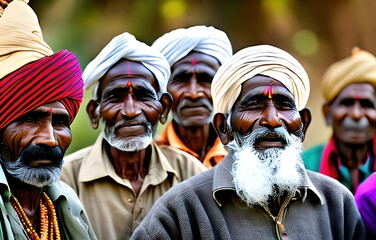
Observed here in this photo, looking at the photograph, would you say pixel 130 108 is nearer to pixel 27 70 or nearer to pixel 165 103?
pixel 165 103

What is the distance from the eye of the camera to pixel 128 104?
5.89 meters

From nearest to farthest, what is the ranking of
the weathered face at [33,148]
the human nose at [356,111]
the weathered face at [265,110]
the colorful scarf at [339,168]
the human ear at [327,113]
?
the weathered face at [33,148]
the weathered face at [265,110]
the colorful scarf at [339,168]
the human nose at [356,111]
the human ear at [327,113]

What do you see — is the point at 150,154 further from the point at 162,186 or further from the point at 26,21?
the point at 26,21

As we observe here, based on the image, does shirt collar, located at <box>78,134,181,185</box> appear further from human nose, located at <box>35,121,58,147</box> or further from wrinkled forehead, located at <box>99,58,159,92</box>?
human nose, located at <box>35,121,58,147</box>

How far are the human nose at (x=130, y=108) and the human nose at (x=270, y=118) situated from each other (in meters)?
1.09

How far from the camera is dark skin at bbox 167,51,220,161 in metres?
6.58

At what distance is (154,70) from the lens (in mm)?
6012

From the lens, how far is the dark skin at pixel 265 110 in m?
5.08

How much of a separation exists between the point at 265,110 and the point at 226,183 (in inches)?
18.2

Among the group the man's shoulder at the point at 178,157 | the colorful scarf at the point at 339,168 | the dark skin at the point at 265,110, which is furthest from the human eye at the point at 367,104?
the dark skin at the point at 265,110

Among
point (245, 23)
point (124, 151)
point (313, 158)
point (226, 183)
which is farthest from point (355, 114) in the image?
point (245, 23)

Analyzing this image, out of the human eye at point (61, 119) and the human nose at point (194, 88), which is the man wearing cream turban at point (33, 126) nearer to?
the human eye at point (61, 119)

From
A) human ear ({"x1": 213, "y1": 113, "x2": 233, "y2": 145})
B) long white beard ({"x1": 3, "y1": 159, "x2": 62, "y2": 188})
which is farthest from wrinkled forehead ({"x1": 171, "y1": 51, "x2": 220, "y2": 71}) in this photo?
long white beard ({"x1": 3, "y1": 159, "x2": 62, "y2": 188})

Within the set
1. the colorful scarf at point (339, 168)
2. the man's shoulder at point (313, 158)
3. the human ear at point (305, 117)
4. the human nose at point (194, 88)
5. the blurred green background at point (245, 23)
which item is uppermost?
the human ear at point (305, 117)
